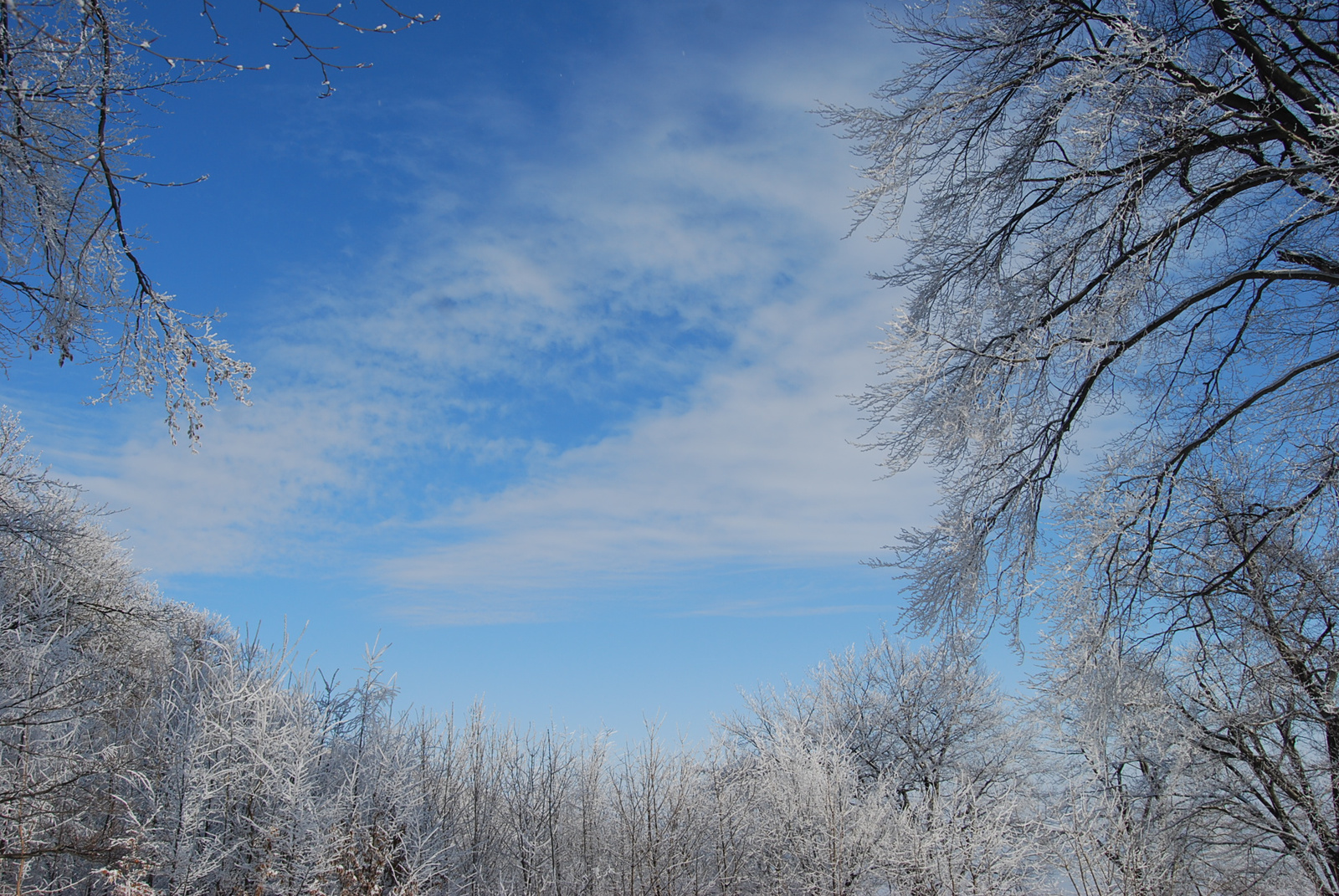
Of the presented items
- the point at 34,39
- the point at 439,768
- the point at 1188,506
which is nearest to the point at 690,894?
the point at 439,768

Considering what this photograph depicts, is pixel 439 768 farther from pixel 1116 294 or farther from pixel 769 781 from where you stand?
pixel 1116 294

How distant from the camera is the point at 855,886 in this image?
1372cm

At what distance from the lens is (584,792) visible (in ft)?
60.9

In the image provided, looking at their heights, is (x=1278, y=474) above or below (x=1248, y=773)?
above

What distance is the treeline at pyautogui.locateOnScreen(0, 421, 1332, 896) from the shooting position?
11.7 metres

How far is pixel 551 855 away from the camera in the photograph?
54.7 feet

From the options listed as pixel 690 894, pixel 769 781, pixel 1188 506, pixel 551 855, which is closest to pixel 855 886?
pixel 769 781

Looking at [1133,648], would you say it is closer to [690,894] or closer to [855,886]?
[855,886]

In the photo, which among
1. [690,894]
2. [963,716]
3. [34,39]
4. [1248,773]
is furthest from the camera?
[963,716]

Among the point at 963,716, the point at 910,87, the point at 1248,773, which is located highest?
the point at 910,87

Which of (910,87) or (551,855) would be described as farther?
(551,855)

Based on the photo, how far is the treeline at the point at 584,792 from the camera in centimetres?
1166

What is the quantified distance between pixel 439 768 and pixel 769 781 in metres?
9.44

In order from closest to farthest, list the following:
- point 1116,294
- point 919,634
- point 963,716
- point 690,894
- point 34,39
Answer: point 34,39, point 1116,294, point 919,634, point 690,894, point 963,716
